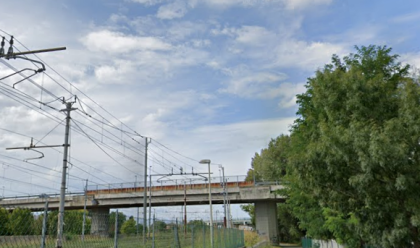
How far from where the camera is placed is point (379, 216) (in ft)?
42.0

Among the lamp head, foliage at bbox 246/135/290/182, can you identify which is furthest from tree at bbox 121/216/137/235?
foliage at bbox 246/135/290/182

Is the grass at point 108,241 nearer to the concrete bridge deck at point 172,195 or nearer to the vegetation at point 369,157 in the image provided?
the vegetation at point 369,157

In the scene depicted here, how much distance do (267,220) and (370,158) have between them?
4437cm

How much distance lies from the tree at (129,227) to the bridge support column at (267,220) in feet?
140

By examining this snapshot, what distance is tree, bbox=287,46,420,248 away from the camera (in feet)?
37.5

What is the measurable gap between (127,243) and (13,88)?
331 inches

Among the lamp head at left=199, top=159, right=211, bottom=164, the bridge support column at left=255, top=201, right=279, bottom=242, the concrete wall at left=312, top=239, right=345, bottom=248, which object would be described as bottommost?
the concrete wall at left=312, top=239, right=345, bottom=248

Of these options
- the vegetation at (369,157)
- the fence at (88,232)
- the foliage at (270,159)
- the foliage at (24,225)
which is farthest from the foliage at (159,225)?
the foliage at (270,159)

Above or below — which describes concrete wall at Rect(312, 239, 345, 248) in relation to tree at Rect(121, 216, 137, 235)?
below

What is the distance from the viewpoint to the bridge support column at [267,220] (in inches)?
2076

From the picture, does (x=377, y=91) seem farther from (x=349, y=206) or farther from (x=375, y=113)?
(x=349, y=206)

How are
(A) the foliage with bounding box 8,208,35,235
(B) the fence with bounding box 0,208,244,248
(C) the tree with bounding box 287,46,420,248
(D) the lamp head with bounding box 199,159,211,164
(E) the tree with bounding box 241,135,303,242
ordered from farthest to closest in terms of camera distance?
(E) the tree with bounding box 241,135,303,242
(D) the lamp head with bounding box 199,159,211,164
(C) the tree with bounding box 287,46,420,248
(B) the fence with bounding box 0,208,244,248
(A) the foliage with bounding box 8,208,35,235

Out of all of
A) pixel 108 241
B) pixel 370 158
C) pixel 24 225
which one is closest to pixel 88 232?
pixel 108 241

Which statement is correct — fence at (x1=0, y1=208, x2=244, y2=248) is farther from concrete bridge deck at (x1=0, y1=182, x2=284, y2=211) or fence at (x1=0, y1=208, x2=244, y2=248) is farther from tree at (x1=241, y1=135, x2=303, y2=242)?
tree at (x1=241, y1=135, x2=303, y2=242)
